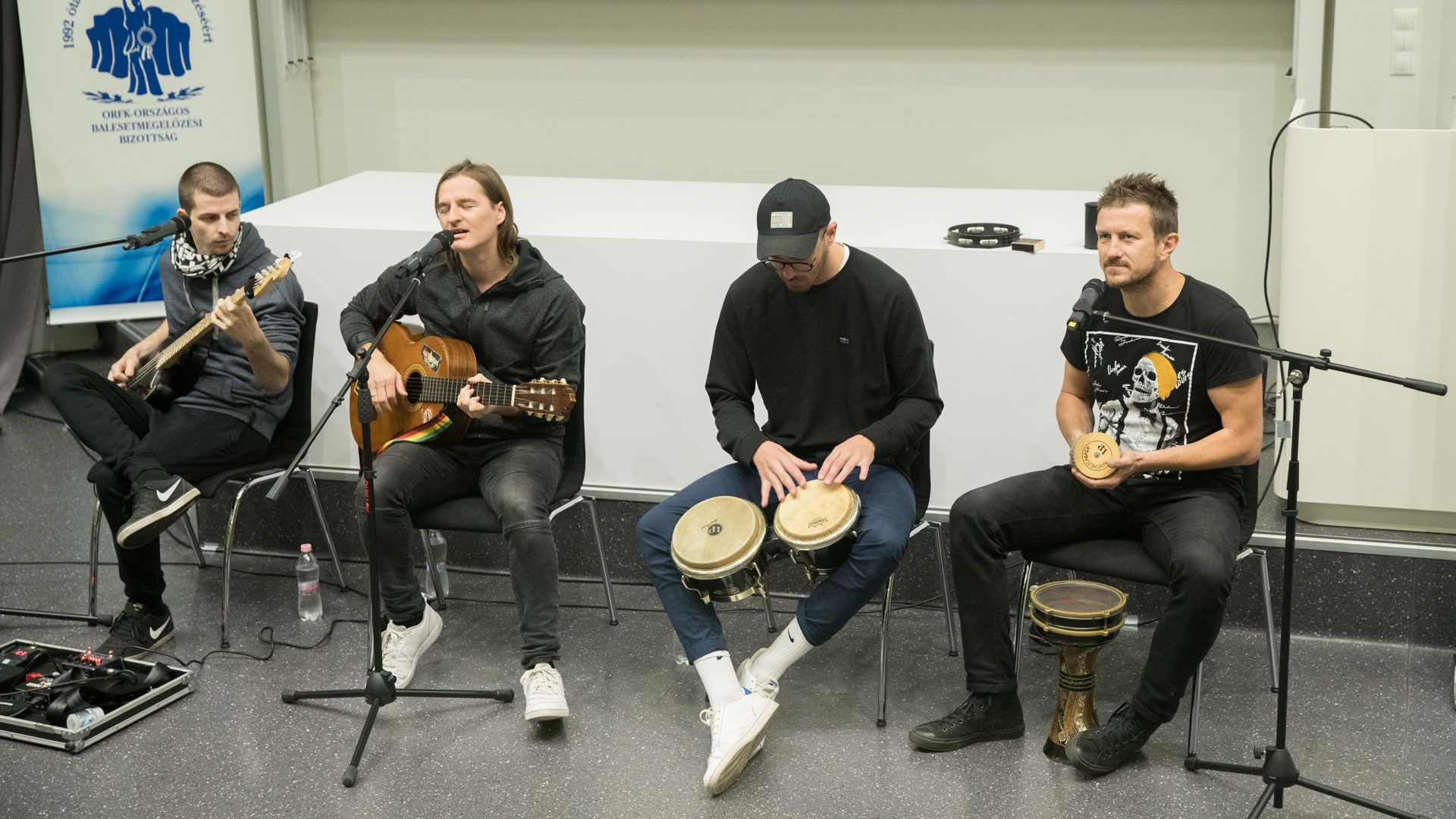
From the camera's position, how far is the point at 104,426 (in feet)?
12.9

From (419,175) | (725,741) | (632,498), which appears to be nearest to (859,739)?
(725,741)

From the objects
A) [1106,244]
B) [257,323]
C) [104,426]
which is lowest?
[104,426]

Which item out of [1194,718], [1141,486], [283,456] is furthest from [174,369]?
[1194,718]

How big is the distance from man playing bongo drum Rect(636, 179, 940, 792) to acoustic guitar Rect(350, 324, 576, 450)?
41 centimetres

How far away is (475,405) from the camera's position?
11.6 ft

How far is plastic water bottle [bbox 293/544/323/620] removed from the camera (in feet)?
13.6

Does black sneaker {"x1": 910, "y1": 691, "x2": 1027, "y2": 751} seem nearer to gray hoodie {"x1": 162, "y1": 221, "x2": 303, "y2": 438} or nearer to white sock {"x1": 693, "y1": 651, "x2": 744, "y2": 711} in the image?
white sock {"x1": 693, "y1": 651, "x2": 744, "y2": 711}

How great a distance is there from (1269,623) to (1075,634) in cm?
68

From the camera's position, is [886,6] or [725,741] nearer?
[725,741]

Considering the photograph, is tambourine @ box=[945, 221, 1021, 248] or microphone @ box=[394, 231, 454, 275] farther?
tambourine @ box=[945, 221, 1021, 248]

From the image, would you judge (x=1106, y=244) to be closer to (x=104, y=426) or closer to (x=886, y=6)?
(x=104, y=426)

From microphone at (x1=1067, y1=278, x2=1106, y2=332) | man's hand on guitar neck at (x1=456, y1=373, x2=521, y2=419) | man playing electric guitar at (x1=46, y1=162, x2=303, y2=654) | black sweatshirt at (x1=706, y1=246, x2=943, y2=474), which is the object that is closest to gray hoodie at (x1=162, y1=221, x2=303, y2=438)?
man playing electric guitar at (x1=46, y1=162, x2=303, y2=654)

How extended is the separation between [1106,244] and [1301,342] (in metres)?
0.97

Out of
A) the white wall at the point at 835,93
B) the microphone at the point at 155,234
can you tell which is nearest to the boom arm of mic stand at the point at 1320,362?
the microphone at the point at 155,234
